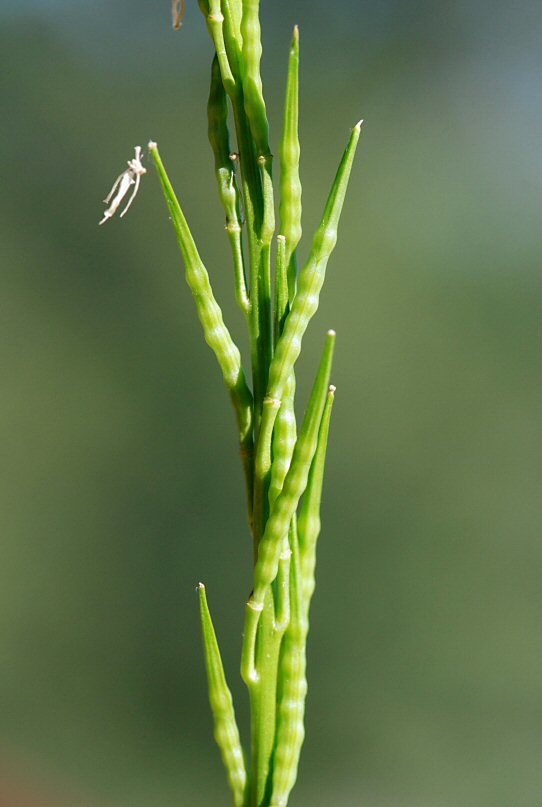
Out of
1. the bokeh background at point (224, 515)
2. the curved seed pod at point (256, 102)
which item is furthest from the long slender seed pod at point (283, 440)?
the bokeh background at point (224, 515)

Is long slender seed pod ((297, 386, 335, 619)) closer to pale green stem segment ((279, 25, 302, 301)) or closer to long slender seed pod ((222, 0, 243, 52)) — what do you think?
pale green stem segment ((279, 25, 302, 301))

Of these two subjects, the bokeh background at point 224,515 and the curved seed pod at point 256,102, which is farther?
the bokeh background at point 224,515

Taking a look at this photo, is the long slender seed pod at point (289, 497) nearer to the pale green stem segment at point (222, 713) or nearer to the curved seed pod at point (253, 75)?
the pale green stem segment at point (222, 713)

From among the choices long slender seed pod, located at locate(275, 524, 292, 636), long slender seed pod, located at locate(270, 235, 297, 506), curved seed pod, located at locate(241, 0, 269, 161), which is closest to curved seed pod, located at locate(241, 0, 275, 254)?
curved seed pod, located at locate(241, 0, 269, 161)

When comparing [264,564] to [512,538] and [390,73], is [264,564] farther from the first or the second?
[390,73]

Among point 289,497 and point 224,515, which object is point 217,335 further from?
point 224,515

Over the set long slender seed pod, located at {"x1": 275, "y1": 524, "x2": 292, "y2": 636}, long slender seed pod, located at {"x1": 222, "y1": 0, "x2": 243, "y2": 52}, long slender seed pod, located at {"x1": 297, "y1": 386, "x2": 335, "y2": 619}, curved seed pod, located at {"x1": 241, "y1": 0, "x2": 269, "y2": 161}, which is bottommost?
long slender seed pod, located at {"x1": 275, "y1": 524, "x2": 292, "y2": 636}
